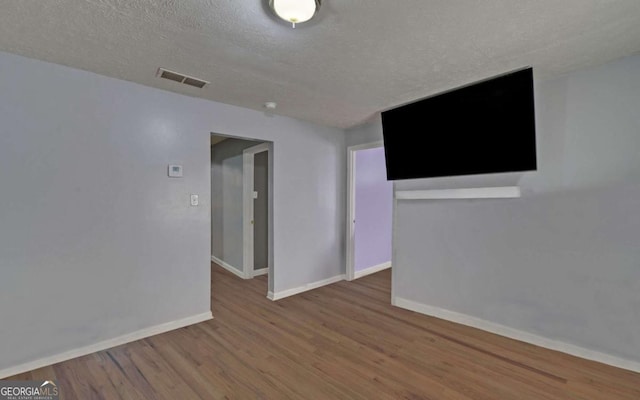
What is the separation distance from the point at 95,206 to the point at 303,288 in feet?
8.29

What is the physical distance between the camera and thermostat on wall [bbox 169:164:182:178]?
108 inches

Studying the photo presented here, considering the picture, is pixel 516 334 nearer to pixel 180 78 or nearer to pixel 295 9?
pixel 295 9

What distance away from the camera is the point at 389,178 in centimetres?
320

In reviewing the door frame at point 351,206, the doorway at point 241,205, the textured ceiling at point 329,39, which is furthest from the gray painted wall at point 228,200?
the textured ceiling at point 329,39

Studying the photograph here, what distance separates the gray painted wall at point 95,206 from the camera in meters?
2.06

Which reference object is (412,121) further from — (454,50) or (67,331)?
(67,331)

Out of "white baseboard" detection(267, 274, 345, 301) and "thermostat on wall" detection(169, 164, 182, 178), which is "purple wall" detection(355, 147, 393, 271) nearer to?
"white baseboard" detection(267, 274, 345, 301)

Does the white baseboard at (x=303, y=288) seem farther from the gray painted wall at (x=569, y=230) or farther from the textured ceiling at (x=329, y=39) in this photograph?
the textured ceiling at (x=329, y=39)

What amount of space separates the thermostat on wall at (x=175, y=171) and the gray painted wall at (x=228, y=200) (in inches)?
64.3

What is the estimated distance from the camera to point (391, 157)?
3.12 metres

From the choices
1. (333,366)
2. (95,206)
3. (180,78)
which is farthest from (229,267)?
(180,78)

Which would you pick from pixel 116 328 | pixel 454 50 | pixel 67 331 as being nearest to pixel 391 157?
pixel 454 50

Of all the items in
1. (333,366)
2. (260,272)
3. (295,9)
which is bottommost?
(333,366)

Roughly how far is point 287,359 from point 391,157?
2.22 m
